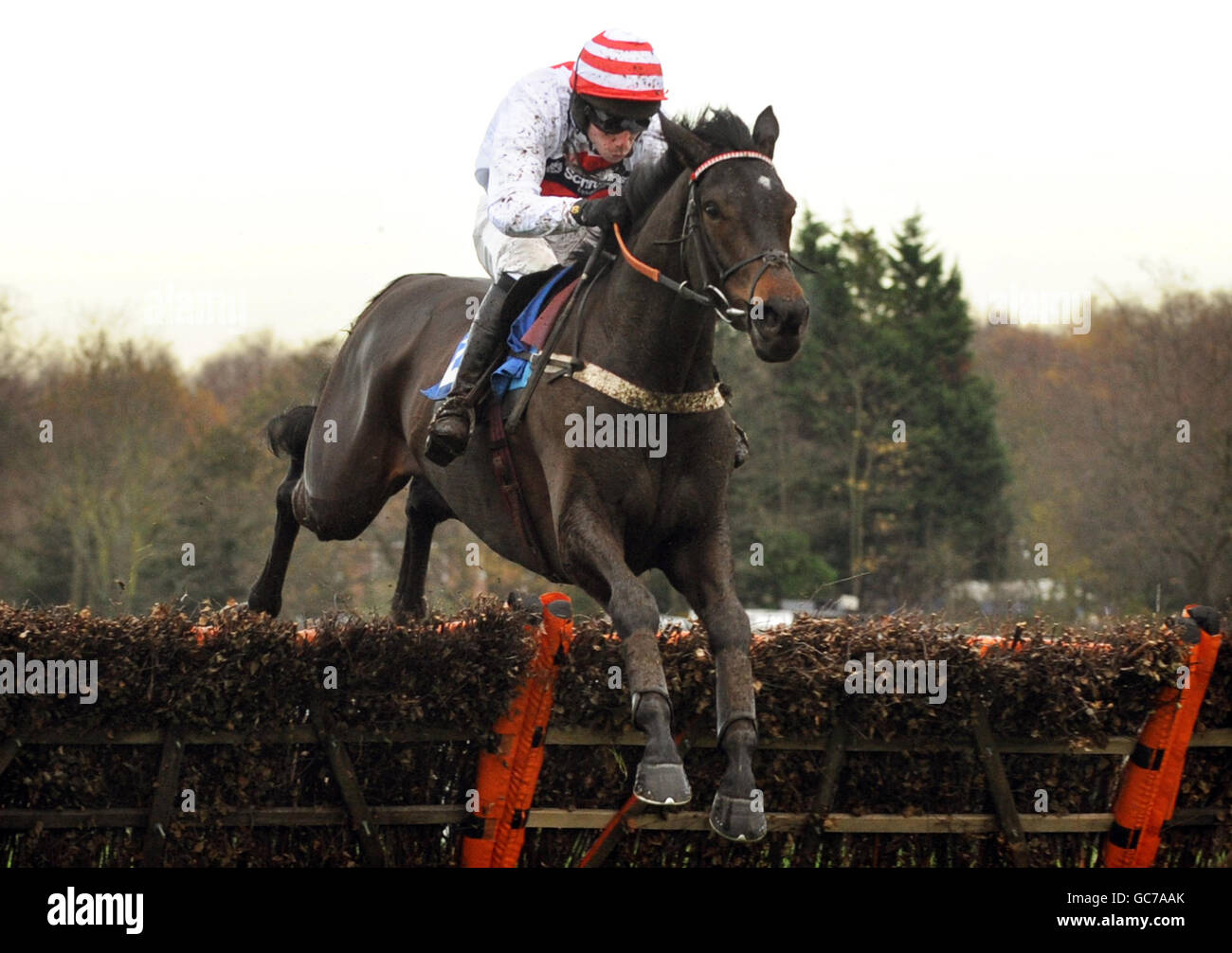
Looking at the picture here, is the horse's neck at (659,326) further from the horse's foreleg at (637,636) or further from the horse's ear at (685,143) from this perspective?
the horse's foreleg at (637,636)

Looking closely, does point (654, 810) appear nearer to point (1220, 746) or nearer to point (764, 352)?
point (764, 352)

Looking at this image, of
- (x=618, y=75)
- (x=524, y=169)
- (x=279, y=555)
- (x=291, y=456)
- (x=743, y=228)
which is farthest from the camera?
(x=291, y=456)

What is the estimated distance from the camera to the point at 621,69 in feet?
19.9

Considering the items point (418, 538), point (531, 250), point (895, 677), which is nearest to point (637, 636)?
point (895, 677)

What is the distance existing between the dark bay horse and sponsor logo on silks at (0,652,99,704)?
67.3 inches

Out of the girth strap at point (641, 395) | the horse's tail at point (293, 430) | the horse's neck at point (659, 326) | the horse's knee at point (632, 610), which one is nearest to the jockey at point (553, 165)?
the horse's neck at point (659, 326)

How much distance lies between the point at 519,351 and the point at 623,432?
806mm

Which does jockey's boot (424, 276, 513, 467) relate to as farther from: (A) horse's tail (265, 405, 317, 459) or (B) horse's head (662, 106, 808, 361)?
(A) horse's tail (265, 405, 317, 459)

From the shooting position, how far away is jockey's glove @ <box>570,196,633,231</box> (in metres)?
5.93

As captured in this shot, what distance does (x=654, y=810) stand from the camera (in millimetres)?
5930

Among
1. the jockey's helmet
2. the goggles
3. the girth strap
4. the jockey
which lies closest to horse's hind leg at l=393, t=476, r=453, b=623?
the jockey
